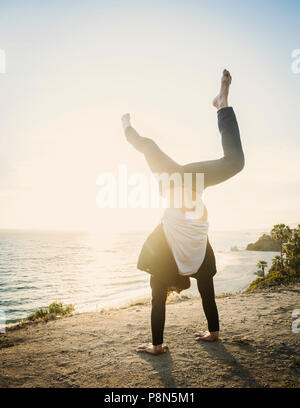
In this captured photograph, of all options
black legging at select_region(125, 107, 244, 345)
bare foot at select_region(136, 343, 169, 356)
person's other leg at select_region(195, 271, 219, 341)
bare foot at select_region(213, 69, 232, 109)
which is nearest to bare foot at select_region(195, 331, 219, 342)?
person's other leg at select_region(195, 271, 219, 341)

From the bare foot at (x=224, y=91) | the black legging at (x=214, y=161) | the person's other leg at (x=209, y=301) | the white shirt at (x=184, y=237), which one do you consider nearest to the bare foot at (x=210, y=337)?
the person's other leg at (x=209, y=301)

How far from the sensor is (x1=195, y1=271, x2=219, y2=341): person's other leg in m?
3.24

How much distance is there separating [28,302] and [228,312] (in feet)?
88.0

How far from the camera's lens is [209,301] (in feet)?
11.0

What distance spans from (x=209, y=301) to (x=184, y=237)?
1.25m

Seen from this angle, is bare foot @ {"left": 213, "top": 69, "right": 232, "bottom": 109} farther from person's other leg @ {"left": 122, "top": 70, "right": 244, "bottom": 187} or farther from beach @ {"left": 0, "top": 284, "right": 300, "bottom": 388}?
beach @ {"left": 0, "top": 284, "right": 300, "bottom": 388}

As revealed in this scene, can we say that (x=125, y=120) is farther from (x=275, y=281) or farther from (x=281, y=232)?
(x=281, y=232)

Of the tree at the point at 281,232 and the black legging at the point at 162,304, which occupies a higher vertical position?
the black legging at the point at 162,304

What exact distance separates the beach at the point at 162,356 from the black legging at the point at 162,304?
32 centimetres

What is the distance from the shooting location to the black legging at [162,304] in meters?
3.00

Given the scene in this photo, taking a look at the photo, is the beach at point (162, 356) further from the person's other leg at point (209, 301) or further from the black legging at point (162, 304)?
the black legging at point (162, 304)
